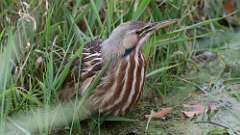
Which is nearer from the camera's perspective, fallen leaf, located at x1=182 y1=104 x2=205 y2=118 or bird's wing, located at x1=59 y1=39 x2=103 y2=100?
bird's wing, located at x1=59 y1=39 x2=103 y2=100

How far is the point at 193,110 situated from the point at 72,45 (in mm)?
712

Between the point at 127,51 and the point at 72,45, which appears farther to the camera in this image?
the point at 72,45

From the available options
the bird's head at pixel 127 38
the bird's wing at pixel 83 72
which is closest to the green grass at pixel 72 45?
the bird's wing at pixel 83 72

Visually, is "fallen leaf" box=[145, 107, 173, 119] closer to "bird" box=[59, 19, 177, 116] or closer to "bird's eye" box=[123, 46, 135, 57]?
"bird" box=[59, 19, 177, 116]

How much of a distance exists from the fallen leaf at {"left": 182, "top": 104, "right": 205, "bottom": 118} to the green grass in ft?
0.35

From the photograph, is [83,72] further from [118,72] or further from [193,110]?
[193,110]

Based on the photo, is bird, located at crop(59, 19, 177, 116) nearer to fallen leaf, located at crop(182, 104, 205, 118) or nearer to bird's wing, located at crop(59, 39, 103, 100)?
bird's wing, located at crop(59, 39, 103, 100)

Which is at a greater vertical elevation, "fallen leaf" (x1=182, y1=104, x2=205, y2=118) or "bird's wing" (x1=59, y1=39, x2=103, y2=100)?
"bird's wing" (x1=59, y1=39, x2=103, y2=100)

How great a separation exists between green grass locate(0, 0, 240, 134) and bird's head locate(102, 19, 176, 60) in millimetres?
166

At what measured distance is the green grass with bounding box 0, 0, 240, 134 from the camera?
3020 mm

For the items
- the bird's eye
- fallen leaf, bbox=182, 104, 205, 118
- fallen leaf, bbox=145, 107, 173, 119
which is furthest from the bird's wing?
fallen leaf, bbox=182, 104, 205, 118

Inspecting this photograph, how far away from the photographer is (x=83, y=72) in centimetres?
314

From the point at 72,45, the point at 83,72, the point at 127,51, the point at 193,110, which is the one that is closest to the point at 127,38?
the point at 127,51

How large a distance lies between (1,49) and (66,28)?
18.0 inches
